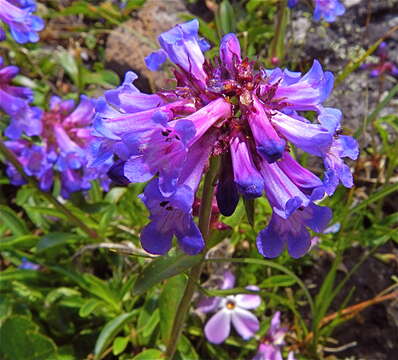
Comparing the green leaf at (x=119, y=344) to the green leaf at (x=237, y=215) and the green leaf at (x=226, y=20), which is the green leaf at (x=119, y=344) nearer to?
the green leaf at (x=237, y=215)

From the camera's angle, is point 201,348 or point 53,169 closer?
point 201,348

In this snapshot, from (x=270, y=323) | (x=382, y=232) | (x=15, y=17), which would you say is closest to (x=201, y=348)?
(x=270, y=323)

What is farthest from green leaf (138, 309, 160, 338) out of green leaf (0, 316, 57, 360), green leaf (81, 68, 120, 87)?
green leaf (81, 68, 120, 87)

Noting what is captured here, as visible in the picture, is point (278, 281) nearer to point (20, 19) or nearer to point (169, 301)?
point (169, 301)

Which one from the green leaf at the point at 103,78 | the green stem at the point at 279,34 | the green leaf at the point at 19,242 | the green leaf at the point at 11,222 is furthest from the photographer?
the green leaf at the point at 103,78

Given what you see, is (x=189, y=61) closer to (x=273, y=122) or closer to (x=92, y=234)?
(x=273, y=122)

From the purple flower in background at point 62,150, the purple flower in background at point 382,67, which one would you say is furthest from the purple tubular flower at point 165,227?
the purple flower in background at point 382,67

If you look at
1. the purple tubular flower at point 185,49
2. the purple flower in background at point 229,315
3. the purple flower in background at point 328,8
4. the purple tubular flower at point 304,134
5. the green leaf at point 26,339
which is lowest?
the purple flower in background at point 229,315
